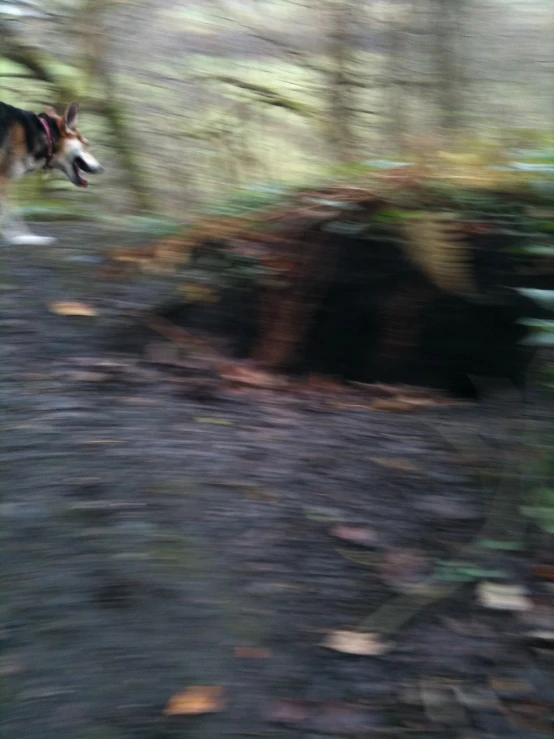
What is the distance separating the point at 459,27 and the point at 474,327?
4.31m

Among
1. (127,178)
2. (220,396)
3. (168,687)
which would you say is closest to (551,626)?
(168,687)

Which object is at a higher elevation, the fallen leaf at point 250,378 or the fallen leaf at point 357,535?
the fallen leaf at point 250,378

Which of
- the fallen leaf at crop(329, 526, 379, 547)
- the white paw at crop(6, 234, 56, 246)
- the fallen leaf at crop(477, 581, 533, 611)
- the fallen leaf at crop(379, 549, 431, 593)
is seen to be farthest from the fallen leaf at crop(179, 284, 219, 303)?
the fallen leaf at crop(477, 581, 533, 611)

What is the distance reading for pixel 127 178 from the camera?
9.20 metres

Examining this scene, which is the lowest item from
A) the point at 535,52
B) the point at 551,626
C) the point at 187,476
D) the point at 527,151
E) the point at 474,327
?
the point at 551,626

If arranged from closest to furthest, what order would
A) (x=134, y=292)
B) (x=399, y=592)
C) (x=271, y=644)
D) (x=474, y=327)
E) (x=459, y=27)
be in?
(x=271, y=644) < (x=399, y=592) < (x=474, y=327) < (x=134, y=292) < (x=459, y=27)

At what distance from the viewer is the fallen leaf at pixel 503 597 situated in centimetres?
261

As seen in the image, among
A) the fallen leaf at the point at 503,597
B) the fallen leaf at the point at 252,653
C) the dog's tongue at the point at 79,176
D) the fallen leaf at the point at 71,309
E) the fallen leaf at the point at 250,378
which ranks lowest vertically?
the fallen leaf at the point at 252,653

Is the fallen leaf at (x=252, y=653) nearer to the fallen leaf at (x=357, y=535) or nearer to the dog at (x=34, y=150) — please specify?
the fallen leaf at (x=357, y=535)

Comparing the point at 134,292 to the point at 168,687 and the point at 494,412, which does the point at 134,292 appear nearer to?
the point at 494,412

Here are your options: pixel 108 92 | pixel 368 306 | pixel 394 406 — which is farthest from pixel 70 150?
pixel 394 406

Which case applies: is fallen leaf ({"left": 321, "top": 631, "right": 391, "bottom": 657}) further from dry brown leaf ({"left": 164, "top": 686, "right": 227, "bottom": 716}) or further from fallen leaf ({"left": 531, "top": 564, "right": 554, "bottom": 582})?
fallen leaf ({"left": 531, "top": 564, "right": 554, "bottom": 582})

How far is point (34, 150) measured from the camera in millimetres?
7074

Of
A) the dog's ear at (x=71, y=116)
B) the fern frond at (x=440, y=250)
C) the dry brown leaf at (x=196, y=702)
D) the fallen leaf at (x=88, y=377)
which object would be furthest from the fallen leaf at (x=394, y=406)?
the dog's ear at (x=71, y=116)
